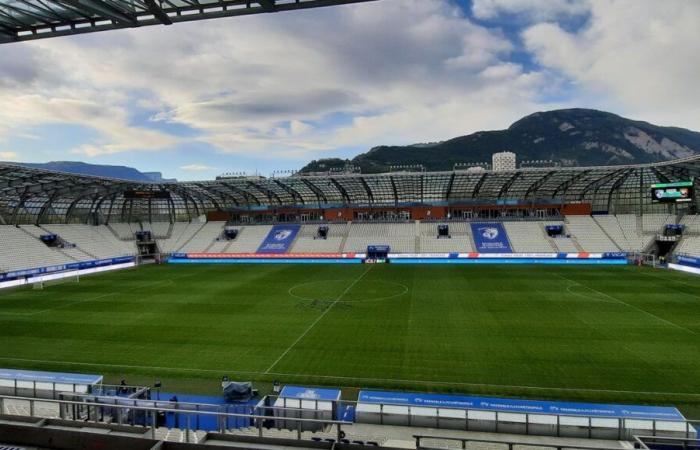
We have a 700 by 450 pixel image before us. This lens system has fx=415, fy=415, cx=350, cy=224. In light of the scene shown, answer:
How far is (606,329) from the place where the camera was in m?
23.2

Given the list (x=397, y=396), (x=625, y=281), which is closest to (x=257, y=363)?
(x=397, y=396)

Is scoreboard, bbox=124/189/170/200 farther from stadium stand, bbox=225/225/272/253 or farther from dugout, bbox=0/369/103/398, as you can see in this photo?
dugout, bbox=0/369/103/398

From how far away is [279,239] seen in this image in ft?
205

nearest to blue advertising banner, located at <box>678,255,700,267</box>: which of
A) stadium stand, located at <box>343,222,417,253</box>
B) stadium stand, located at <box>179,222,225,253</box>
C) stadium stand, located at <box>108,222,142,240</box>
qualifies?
stadium stand, located at <box>343,222,417,253</box>

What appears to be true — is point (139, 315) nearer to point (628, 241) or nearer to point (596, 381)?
point (596, 381)

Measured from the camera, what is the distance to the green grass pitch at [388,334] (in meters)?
17.2

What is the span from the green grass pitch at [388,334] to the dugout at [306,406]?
143cm

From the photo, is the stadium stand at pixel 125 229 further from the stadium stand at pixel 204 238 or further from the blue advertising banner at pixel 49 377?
the blue advertising banner at pixel 49 377

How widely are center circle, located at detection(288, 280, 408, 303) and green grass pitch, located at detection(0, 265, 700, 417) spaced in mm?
95

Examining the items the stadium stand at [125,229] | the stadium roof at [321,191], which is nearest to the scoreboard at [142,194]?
the stadium roof at [321,191]

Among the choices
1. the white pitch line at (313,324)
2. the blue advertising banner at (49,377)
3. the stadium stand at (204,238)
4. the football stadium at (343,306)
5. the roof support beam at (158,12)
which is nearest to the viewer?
the roof support beam at (158,12)

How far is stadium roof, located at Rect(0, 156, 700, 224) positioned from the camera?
1933 inches

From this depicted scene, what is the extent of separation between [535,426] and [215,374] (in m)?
12.7

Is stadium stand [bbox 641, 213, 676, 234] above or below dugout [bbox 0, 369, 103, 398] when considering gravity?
above
